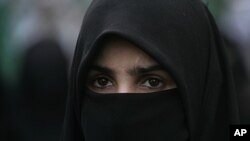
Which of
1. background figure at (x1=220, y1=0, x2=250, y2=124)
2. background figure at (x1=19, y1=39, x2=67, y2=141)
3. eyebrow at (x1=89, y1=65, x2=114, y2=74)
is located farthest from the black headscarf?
background figure at (x1=19, y1=39, x2=67, y2=141)

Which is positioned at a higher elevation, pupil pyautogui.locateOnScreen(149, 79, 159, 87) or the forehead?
the forehead

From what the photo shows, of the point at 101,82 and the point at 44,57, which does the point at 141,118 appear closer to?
the point at 101,82

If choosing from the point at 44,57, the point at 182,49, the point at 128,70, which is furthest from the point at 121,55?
the point at 44,57

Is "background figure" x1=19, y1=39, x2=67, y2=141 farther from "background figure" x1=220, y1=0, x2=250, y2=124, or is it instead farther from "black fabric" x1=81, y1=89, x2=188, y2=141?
"black fabric" x1=81, y1=89, x2=188, y2=141

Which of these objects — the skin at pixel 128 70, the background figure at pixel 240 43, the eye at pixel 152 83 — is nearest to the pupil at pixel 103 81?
the skin at pixel 128 70

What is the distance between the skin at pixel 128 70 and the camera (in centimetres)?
192

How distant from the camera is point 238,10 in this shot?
3.48 m

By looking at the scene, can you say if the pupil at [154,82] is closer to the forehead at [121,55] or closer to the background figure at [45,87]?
the forehead at [121,55]

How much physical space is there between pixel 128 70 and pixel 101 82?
5.3 inches

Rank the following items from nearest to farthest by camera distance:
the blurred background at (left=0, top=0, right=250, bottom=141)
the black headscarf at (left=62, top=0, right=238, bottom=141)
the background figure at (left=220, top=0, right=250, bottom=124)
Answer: the black headscarf at (left=62, top=0, right=238, bottom=141) < the background figure at (left=220, top=0, right=250, bottom=124) < the blurred background at (left=0, top=0, right=250, bottom=141)

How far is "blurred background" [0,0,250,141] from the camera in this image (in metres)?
3.43

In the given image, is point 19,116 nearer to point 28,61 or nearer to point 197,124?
point 28,61

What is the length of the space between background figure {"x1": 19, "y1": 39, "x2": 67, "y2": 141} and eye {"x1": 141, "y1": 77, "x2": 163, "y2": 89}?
5.14 ft

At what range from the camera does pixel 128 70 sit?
1.91m
